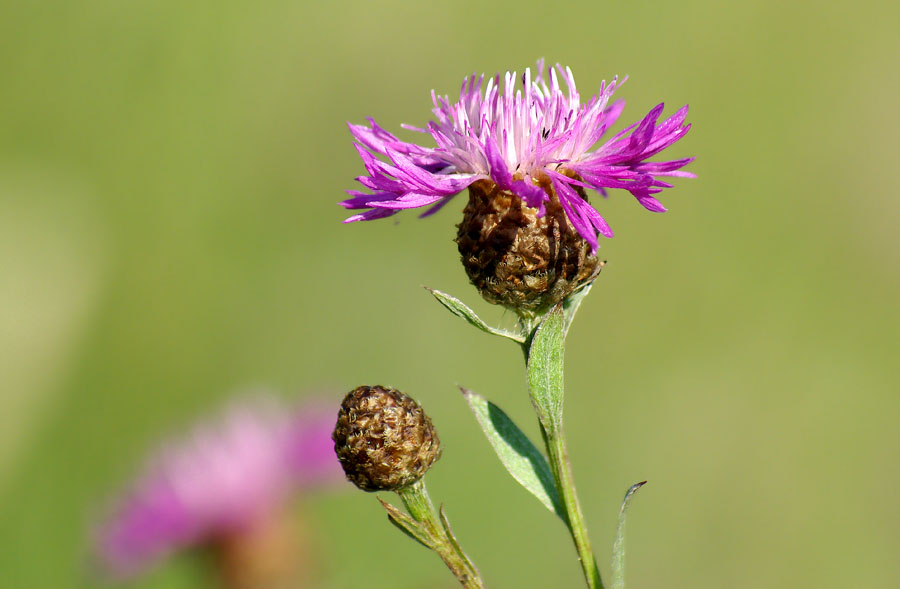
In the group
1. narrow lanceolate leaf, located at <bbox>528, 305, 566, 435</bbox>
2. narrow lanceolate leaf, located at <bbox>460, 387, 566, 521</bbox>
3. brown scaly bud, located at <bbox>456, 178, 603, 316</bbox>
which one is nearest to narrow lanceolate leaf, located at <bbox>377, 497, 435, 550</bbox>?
narrow lanceolate leaf, located at <bbox>460, 387, 566, 521</bbox>

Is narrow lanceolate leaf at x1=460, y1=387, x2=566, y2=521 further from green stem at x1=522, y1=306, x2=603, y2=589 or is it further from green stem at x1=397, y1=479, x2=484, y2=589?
green stem at x1=397, y1=479, x2=484, y2=589

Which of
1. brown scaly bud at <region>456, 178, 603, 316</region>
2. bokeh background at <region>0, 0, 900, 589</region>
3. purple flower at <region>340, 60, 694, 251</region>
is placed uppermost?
purple flower at <region>340, 60, 694, 251</region>

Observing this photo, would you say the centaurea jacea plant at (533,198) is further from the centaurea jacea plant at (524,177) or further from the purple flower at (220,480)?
the purple flower at (220,480)

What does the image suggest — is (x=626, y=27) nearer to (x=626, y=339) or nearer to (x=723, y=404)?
(x=626, y=339)

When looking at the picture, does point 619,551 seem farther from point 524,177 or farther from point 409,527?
point 524,177

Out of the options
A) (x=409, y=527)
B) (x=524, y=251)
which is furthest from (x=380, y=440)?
(x=524, y=251)

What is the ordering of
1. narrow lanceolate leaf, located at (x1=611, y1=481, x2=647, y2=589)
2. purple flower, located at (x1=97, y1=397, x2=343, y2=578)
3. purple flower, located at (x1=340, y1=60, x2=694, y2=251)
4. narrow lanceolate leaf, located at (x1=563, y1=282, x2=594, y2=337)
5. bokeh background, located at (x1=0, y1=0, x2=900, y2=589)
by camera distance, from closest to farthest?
narrow lanceolate leaf, located at (x1=611, y1=481, x2=647, y2=589) < purple flower, located at (x1=340, y1=60, x2=694, y2=251) < narrow lanceolate leaf, located at (x1=563, y1=282, x2=594, y2=337) < purple flower, located at (x1=97, y1=397, x2=343, y2=578) < bokeh background, located at (x1=0, y1=0, x2=900, y2=589)
